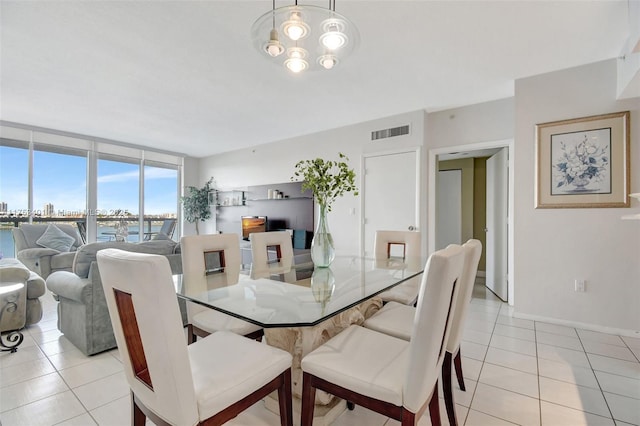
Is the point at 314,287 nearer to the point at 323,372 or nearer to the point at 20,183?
the point at 323,372

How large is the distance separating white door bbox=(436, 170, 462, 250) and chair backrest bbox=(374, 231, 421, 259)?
2.87 meters

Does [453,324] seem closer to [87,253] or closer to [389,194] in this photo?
[87,253]

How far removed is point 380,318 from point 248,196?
511cm

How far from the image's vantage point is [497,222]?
416cm

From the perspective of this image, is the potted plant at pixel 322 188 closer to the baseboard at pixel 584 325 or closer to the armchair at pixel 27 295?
the baseboard at pixel 584 325

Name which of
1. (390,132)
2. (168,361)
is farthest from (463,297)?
(390,132)

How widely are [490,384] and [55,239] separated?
6276 millimetres

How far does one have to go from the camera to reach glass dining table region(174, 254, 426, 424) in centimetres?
131

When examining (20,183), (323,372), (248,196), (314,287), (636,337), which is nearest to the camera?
(323,372)

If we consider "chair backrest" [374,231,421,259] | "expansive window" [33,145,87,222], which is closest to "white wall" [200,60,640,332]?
"chair backrest" [374,231,421,259]

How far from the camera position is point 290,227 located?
561 centimetres

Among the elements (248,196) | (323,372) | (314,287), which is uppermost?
(248,196)

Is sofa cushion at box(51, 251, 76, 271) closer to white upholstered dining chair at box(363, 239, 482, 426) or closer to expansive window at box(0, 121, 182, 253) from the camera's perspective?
expansive window at box(0, 121, 182, 253)

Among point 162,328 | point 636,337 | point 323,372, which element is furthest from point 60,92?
point 636,337
